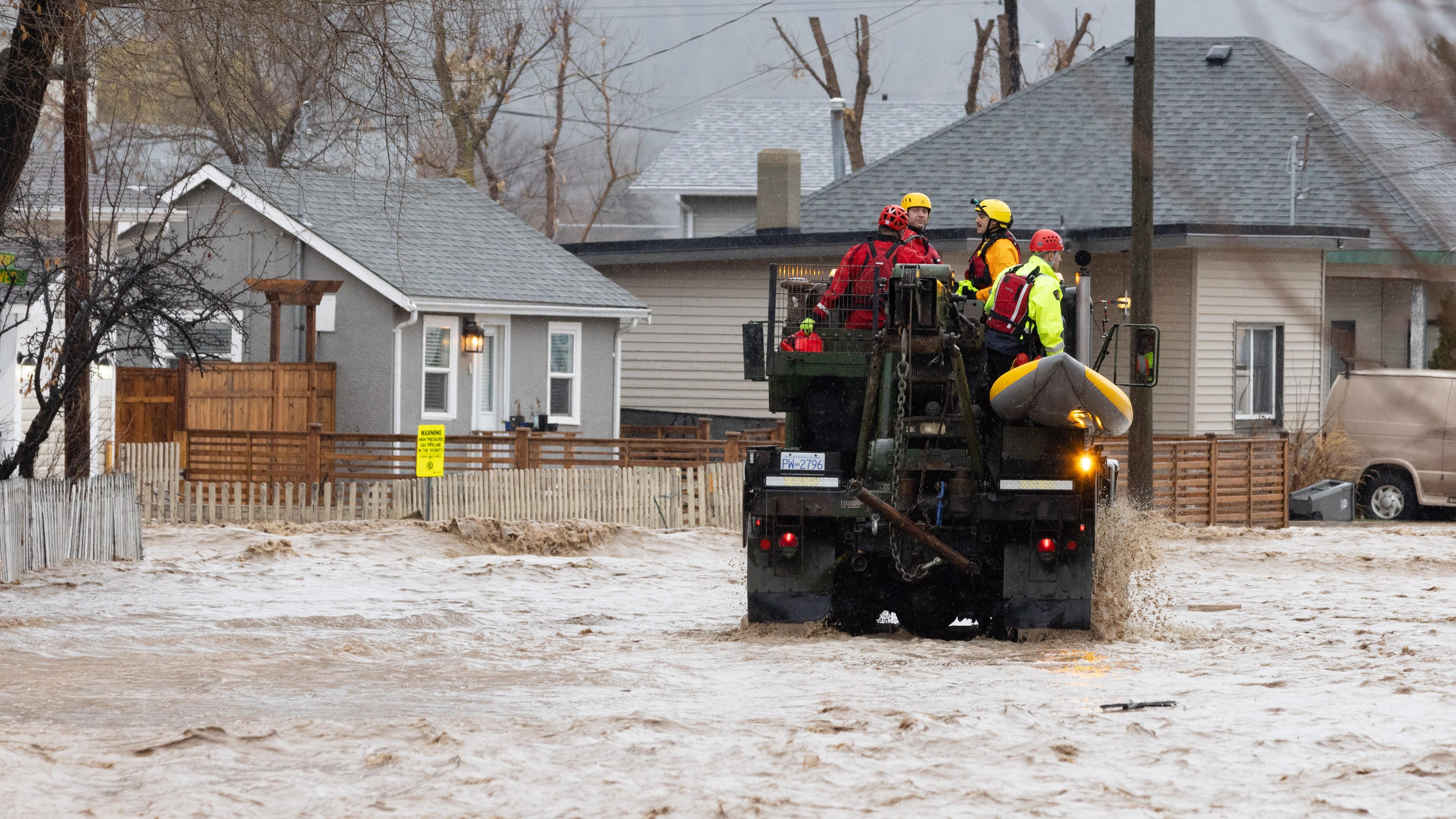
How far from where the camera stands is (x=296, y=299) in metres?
23.8

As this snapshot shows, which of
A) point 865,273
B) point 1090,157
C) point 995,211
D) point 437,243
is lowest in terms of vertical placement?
point 865,273

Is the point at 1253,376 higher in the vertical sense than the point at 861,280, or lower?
lower

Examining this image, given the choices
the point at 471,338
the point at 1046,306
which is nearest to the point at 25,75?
the point at 1046,306

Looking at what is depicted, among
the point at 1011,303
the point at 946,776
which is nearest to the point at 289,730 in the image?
the point at 946,776

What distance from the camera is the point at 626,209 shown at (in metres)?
98.9

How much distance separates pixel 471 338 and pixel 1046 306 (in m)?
16.9

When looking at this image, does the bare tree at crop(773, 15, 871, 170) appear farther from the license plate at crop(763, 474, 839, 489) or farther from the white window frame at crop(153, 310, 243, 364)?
the license plate at crop(763, 474, 839, 489)

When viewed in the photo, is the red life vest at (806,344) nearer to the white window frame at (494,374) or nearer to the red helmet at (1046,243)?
the red helmet at (1046,243)

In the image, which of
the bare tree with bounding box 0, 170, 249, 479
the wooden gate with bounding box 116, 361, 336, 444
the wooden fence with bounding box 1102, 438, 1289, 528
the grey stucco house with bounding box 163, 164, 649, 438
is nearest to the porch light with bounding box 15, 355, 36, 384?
the wooden gate with bounding box 116, 361, 336, 444

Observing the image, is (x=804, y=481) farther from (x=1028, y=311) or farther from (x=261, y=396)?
(x=261, y=396)

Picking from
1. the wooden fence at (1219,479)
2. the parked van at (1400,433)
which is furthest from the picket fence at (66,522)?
the wooden fence at (1219,479)

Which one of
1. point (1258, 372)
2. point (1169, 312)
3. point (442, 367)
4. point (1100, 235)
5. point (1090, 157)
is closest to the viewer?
point (1100, 235)

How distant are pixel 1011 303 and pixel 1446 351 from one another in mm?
7853

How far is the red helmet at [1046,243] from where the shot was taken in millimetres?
10406
